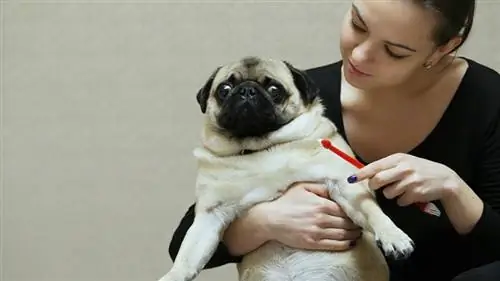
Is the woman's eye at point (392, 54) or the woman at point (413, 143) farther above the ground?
the woman's eye at point (392, 54)

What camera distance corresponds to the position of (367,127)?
4.46 ft

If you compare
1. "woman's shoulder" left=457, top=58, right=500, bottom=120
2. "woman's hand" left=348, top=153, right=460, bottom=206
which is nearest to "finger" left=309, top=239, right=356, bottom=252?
"woman's hand" left=348, top=153, right=460, bottom=206

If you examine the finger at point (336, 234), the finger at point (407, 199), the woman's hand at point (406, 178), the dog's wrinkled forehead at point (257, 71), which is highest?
the dog's wrinkled forehead at point (257, 71)

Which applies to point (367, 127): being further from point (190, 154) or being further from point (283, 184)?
point (190, 154)

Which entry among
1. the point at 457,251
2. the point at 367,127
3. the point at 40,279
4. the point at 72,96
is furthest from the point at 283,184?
the point at 40,279

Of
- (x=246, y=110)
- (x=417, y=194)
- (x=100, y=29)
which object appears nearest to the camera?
(x=417, y=194)

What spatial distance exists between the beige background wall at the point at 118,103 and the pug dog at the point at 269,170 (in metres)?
0.56

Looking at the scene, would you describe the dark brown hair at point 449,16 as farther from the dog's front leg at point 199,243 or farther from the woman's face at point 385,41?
the dog's front leg at point 199,243

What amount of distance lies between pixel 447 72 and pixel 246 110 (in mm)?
411

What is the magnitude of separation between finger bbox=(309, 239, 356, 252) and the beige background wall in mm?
739

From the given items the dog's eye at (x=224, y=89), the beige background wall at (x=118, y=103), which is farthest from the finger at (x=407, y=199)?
the beige background wall at (x=118, y=103)

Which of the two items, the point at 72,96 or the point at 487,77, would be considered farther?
the point at 72,96

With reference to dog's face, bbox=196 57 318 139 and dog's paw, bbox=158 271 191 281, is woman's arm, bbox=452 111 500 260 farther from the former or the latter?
dog's paw, bbox=158 271 191 281

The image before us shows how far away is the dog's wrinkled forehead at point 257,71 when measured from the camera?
1277mm
